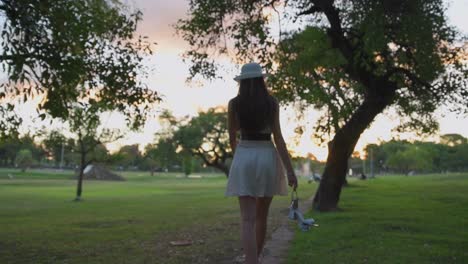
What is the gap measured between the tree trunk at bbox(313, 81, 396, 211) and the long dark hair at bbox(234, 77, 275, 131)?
37.6ft

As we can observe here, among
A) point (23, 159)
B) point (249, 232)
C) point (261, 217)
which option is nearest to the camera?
point (249, 232)

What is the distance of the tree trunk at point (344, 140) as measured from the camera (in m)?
15.8

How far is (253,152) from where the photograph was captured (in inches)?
193

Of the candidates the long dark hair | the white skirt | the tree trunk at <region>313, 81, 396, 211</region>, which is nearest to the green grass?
the white skirt

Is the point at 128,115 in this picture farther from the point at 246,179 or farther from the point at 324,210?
the point at 324,210

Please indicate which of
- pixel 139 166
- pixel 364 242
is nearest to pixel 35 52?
pixel 364 242

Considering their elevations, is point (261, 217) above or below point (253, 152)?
below

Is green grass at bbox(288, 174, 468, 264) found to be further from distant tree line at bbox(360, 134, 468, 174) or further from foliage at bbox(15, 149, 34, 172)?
distant tree line at bbox(360, 134, 468, 174)

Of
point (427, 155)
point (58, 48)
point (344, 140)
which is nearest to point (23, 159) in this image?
point (427, 155)

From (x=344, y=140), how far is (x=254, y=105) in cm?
1210

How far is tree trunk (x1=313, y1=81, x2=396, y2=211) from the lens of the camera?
15.8 meters

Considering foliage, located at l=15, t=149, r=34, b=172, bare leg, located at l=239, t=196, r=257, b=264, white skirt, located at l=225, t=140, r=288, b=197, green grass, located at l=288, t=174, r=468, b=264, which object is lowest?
green grass, located at l=288, t=174, r=468, b=264

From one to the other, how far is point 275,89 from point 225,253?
5.40 m

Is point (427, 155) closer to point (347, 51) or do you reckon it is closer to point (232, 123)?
point (347, 51)
